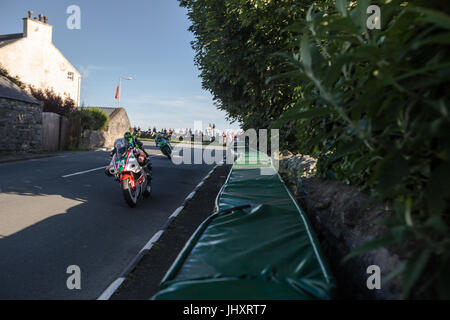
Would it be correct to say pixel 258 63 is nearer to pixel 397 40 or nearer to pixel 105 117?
pixel 397 40

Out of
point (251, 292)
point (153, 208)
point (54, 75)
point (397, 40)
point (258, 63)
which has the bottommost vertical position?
point (153, 208)

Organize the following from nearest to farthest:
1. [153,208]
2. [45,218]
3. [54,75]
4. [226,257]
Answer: [226,257] → [45,218] → [153,208] → [54,75]

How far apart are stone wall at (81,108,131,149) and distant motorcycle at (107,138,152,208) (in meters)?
16.8

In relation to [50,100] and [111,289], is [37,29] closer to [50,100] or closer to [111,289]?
[50,100]

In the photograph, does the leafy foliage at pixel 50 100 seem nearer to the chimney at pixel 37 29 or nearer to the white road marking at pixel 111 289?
the chimney at pixel 37 29

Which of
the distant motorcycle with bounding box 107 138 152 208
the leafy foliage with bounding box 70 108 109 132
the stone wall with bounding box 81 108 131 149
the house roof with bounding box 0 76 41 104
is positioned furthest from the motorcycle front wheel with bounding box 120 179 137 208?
the stone wall with bounding box 81 108 131 149

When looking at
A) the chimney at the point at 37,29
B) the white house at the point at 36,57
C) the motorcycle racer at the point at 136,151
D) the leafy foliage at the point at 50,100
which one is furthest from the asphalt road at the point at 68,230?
the chimney at the point at 37,29

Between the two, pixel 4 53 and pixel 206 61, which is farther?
pixel 4 53

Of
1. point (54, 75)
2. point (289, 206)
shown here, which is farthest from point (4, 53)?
point (289, 206)

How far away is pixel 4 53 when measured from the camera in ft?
81.9

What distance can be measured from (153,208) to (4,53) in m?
26.3

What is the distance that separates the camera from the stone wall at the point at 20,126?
15.6 m

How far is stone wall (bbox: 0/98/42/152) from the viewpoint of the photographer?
51.1 ft

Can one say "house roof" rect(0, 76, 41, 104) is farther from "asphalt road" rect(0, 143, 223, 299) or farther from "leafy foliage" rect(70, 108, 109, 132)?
"asphalt road" rect(0, 143, 223, 299)
